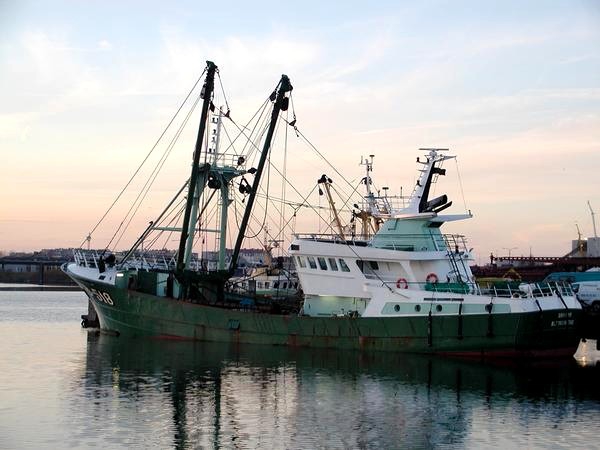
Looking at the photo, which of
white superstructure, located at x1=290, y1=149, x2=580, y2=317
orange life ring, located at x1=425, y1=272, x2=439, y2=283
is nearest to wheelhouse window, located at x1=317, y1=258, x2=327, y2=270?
white superstructure, located at x1=290, y1=149, x2=580, y2=317

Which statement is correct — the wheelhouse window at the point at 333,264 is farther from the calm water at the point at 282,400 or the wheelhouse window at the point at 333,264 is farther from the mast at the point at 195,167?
the mast at the point at 195,167

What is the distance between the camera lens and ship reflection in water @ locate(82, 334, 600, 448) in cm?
2439

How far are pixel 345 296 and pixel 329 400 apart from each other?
42.3 ft

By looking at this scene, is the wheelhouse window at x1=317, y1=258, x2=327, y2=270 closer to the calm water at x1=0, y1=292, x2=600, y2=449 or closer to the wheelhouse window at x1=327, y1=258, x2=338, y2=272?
the wheelhouse window at x1=327, y1=258, x2=338, y2=272

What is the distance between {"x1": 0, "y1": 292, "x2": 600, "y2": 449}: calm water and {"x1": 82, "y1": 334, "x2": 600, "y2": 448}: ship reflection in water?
5 centimetres

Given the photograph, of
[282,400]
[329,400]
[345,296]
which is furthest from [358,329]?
[282,400]

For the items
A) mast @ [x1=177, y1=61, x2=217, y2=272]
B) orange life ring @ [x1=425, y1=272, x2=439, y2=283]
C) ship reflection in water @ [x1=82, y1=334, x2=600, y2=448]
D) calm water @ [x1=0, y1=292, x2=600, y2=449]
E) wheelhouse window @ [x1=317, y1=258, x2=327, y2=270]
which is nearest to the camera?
calm water @ [x1=0, y1=292, x2=600, y2=449]

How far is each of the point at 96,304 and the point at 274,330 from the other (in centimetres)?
1275

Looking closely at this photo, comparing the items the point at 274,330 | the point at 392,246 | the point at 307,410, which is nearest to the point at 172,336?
the point at 274,330

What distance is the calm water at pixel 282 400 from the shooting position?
79.2 feet

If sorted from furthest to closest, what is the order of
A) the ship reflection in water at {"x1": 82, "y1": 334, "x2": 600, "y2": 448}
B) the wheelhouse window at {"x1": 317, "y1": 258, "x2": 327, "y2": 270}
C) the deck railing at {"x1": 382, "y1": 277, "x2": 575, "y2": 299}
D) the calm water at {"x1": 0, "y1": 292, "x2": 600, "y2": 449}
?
the wheelhouse window at {"x1": 317, "y1": 258, "x2": 327, "y2": 270}, the deck railing at {"x1": 382, "y1": 277, "x2": 575, "y2": 299}, the ship reflection in water at {"x1": 82, "y1": 334, "x2": 600, "y2": 448}, the calm water at {"x1": 0, "y1": 292, "x2": 600, "y2": 449}

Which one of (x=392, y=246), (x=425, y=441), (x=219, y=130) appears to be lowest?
(x=425, y=441)

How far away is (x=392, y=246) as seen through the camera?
43.1 m

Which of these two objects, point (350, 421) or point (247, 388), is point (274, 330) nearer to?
point (247, 388)
